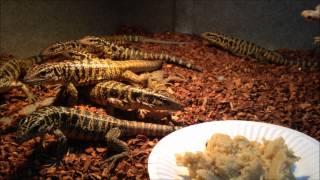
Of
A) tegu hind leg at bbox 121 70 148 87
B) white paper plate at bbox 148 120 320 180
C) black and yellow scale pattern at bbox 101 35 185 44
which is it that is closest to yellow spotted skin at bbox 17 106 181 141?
white paper plate at bbox 148 120 320 180

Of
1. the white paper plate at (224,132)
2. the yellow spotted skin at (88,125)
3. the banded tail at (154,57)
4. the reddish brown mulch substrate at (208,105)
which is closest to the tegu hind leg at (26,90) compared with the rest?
the reddish brown mulch substrate at (208,105)

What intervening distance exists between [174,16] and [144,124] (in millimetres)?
3339

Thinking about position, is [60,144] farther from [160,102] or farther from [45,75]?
[160,102]

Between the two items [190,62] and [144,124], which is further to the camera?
[190,62]

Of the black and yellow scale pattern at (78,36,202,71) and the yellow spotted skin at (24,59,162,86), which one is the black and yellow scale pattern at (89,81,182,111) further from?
the black and yellow scale pattern at (78,36,202,71)

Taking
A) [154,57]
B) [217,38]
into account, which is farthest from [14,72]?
[217,38]

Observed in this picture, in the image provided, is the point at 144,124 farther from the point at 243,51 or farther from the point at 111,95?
the point at 243,51

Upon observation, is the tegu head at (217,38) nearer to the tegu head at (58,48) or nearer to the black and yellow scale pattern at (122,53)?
the black and yellow scale pattern at (122,53)

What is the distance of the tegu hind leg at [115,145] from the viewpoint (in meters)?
3.73

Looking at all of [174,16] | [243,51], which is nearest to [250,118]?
[243,51]

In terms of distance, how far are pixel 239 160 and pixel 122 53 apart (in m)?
3.22

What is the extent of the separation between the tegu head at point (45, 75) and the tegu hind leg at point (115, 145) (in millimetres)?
1038

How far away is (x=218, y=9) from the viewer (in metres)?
6.58

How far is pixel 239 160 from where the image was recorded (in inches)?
108
